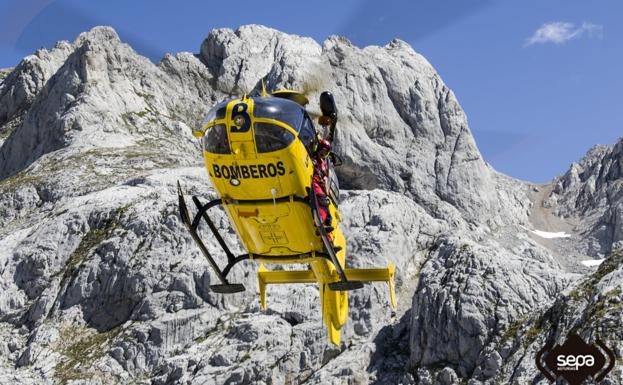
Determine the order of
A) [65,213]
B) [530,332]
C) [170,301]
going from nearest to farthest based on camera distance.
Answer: [530,332] < [170,301] < [65,213]

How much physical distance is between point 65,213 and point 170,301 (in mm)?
12951

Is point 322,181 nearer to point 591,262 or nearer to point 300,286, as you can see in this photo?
point 300,286

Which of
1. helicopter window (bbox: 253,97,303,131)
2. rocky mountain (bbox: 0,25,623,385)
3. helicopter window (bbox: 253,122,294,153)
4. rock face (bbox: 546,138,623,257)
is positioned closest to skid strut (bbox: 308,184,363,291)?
helicopter window (bbox: 253,122,294,153)

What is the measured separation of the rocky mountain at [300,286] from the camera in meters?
39.9

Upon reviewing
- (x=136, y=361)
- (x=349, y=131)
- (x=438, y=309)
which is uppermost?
(x=349, y=131)

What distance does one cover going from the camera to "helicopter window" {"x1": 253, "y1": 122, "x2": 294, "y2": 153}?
15.7 meters

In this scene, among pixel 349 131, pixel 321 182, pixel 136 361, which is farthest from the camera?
pixel 349 131

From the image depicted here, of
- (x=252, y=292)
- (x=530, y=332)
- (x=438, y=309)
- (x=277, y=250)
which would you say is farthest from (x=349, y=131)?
(x=277, y=250)

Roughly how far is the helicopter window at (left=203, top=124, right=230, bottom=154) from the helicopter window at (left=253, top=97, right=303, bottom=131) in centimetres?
93

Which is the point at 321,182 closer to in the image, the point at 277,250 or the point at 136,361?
the point at 277,250

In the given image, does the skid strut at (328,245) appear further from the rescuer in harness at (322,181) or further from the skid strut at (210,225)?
the rescuer in harness at (322,181)

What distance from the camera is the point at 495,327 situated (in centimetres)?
Answer: 3884

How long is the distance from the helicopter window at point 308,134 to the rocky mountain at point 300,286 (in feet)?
3.69

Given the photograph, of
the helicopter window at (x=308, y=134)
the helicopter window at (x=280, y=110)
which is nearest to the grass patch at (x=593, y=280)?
the helicopter window at (x=308, y=134)
